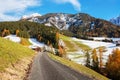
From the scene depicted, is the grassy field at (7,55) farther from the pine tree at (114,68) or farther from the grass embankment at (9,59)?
the pine tree at (114,68)

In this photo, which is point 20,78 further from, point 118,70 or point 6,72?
point 118,70

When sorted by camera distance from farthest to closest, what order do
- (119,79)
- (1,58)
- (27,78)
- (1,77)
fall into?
(119,79)
(1,58)
(27,78)
(1,77)

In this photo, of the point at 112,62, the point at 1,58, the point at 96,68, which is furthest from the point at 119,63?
the point at 1,58

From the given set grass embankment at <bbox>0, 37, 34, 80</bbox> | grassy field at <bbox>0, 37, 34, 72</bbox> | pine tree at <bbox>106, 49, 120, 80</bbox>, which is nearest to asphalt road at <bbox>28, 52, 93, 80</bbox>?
grass embankment at <bbox>0, 37, 34, 80</bbox>

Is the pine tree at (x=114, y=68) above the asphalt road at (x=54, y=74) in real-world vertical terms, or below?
below

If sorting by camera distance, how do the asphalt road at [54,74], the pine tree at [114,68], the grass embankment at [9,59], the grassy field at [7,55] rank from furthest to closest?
the pine tree at [114,68] → the grassy field at [7,55] → the asphalt road at [54,74] → the grass embankment at [9,59]

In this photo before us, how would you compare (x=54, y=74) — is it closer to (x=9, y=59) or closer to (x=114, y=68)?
(x=9, y=59)

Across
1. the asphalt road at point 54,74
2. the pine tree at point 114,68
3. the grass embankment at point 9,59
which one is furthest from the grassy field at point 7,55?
the pine tree at point 114,68

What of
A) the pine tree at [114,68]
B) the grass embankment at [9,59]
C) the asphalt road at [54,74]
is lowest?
the pine tree at [114,68]

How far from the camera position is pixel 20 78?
99.8ft

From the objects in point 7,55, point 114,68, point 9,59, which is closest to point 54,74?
point 9,59

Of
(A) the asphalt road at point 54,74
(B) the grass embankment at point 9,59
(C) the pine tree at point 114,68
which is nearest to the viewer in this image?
(B) the grass embankment at point 9,59

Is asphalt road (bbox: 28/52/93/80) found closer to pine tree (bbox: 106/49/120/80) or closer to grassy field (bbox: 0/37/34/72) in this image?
grassy field (bbox: 0/37/34/72)

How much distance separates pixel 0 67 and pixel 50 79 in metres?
6.13
